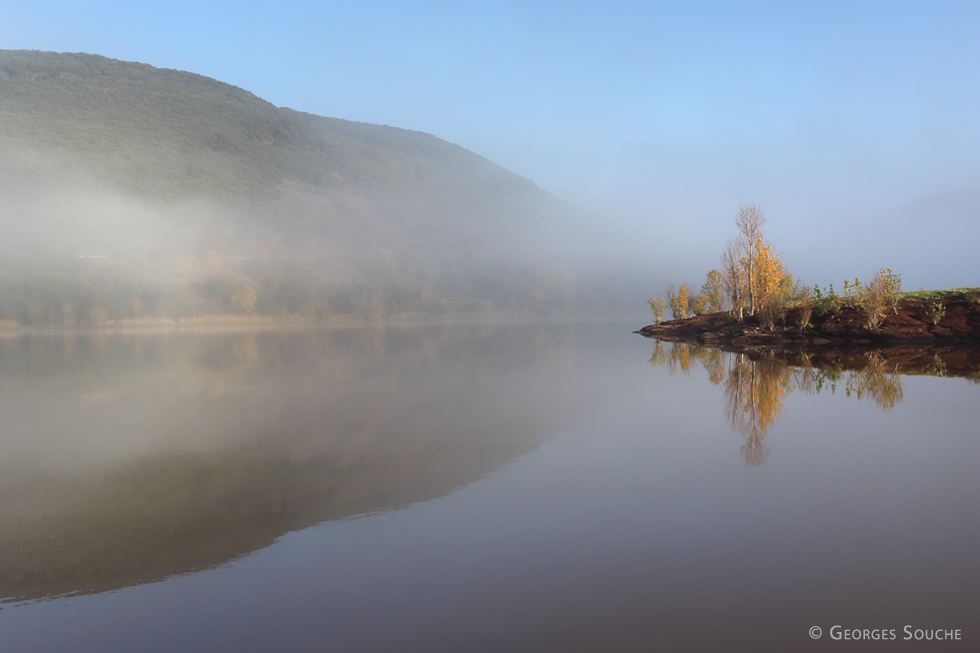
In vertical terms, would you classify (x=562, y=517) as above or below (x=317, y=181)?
below

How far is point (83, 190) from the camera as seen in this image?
128m

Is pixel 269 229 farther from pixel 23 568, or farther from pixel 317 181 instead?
pixel 23 568

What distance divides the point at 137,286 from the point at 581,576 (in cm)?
11763

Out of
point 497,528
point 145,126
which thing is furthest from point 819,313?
point 145,126

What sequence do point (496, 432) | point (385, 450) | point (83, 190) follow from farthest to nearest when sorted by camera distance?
point (83, 190)
point (496, 432)
point (385, 450)

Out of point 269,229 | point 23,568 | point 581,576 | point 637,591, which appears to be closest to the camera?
point 637,591

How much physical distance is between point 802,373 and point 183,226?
149027mm

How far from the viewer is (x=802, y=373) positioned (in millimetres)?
17844

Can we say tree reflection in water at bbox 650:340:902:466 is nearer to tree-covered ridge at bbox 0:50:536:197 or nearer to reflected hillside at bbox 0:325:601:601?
reflected hillside at bbox 0:325:601:601

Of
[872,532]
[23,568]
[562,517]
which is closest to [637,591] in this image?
[562,517]

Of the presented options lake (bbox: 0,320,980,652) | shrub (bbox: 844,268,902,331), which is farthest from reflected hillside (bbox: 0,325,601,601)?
shrub (bbox: 844,268,902,331)

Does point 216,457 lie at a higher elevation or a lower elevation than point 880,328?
lower

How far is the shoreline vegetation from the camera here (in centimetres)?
2930

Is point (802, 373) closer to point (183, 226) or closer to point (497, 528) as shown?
point (497, 528)
